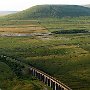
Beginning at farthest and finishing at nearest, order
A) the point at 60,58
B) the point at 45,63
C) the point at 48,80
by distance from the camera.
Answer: the point at 60,58 < the point at 45,63 < the point at 48,80

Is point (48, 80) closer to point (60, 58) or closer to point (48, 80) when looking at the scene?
point (48, 80)

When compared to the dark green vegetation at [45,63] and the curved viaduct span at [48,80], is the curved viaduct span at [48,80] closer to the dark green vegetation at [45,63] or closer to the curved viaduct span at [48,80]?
the curved viaduct span at [48,80]

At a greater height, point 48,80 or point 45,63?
point 45,63

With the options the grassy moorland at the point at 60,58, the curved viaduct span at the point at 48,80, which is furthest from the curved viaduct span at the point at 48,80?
the grassy moorland at the point at 60,58

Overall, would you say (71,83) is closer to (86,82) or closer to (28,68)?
(86,82)

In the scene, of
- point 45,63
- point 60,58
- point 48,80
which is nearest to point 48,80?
point 48,80

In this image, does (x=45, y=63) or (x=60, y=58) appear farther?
(x=60, y=58)

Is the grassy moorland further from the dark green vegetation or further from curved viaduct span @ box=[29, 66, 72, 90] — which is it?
curved viaduct span @ box=[29, 66, 72, 90]

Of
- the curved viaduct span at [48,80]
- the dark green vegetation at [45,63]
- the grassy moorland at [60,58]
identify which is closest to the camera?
the curved viaduct span at [48,80]

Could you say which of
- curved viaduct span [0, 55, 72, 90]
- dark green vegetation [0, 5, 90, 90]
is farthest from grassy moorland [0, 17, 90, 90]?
curved viaduct span [0, 55, 72, 90]
